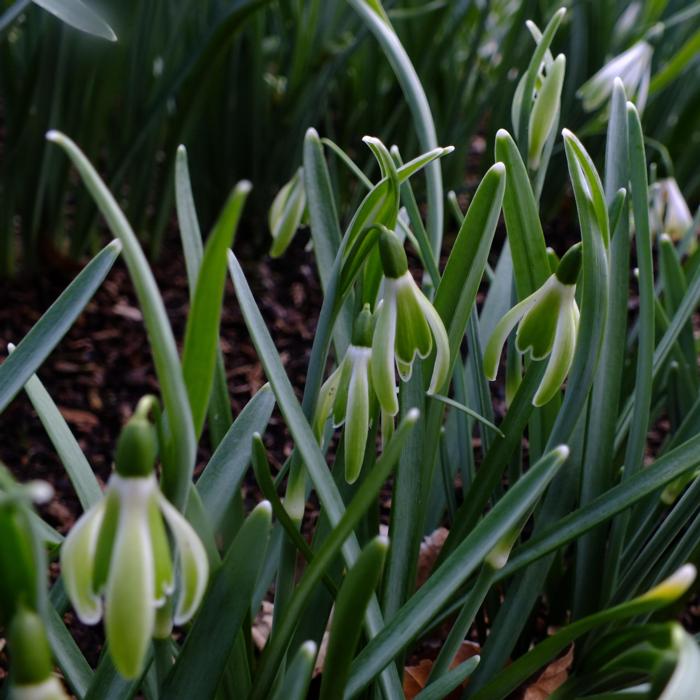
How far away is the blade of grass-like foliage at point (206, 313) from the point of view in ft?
1.87

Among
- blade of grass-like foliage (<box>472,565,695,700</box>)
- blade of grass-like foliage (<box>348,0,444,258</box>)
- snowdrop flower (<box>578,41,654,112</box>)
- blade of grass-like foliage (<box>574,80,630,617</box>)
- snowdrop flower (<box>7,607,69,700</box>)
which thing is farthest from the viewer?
snowdrop flower (<box>578,41,654,112</box>)

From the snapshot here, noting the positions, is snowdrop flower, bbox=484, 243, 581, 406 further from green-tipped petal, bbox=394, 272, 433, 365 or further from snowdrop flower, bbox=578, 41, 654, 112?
snowdrop flower, bbox=578, 41, 654, 112

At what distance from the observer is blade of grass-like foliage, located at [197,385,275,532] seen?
86 cm

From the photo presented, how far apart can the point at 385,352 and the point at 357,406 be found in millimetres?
61

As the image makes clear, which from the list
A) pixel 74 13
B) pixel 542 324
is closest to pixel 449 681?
pixel 542 324

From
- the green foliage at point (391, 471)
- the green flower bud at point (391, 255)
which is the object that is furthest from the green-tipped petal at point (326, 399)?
the green flower bud at point (391, 255)

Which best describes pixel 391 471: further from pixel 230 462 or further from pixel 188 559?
pixel 188 559

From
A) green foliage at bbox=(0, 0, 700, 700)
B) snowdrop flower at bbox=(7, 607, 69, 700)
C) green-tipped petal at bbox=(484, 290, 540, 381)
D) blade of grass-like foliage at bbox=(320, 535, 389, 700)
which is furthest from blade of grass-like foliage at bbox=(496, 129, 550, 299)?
snowdrop flower at bbox=(7, 607, 69, 700)

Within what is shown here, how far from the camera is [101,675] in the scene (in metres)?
0.77

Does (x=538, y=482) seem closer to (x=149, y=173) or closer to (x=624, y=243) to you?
(x=624, y=243)

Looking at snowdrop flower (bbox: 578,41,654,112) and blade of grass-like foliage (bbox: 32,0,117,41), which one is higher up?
snowdrop flower (bbox: 578,41,654,112)

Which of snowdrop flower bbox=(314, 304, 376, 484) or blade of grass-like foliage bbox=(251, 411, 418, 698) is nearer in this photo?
blade of grass-like foliage bbox=(251, 411, 418, 698)

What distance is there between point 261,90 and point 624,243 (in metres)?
1.37

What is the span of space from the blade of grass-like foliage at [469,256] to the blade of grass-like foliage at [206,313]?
0.88 ft
